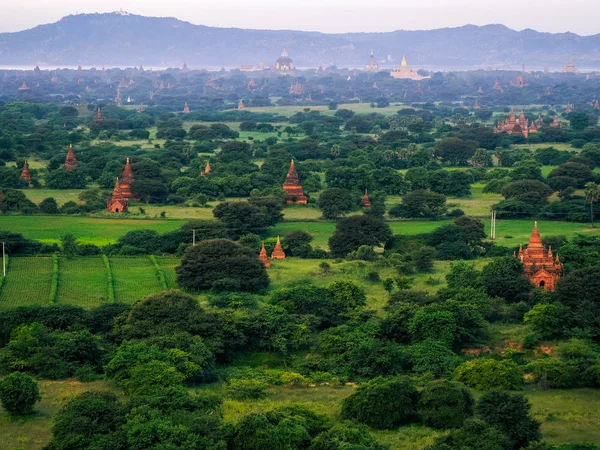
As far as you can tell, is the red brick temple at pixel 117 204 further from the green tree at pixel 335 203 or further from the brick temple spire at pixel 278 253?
the brick temple spire at pixel 278 253

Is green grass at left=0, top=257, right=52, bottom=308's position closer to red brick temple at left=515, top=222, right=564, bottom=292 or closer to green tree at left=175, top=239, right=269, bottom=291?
green tree at left=175, top=239, right=269, bottom=291

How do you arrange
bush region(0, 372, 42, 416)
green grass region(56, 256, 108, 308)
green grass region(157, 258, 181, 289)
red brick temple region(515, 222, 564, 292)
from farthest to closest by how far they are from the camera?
green grass region(157, 258, 181, 289), red brick temple region(515, 222, 564, 292), green grass region(56, 256, 108, 308), bush region(0, 372, 42, 416)

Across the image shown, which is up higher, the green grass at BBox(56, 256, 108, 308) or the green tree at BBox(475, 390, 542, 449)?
the green tree at BBox(475, 390, 542, 449)

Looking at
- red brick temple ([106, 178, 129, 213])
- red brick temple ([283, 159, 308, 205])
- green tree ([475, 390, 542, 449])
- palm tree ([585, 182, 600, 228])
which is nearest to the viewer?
green tree ([475, 390, 542, 449])

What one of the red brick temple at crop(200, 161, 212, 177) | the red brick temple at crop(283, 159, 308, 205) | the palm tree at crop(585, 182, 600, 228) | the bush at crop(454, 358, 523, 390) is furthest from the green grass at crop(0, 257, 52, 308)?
the red brick temple at crop(200, 161, 212, 177)

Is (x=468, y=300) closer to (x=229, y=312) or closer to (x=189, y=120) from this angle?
(x=229, y=312)

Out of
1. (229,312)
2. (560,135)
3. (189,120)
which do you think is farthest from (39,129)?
(229,312)
